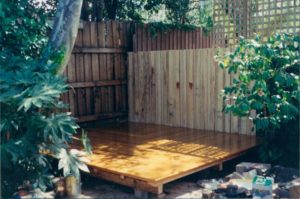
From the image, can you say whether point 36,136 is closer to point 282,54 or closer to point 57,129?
point 57,129

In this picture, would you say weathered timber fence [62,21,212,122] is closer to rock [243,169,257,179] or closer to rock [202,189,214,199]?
rock [243,169,257,179]

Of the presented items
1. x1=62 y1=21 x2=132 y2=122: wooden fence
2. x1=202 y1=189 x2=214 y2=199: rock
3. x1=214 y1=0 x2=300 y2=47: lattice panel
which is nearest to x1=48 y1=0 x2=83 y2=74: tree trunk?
x1=62 y1=21 x2=132 y2=122: wooden fence

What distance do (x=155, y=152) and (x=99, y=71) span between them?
296 centimetres

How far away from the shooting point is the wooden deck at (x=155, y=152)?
398cm

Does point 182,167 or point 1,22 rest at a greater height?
point 1,22

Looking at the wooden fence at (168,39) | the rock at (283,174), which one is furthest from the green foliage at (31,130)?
the wooden fence at (168,39)

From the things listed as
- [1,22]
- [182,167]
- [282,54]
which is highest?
[1,22]

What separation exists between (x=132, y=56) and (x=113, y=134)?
1.96 metres

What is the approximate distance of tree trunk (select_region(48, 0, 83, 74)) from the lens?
486 cm

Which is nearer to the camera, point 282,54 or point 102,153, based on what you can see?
point 282,54

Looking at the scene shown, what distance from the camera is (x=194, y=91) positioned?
6438mm

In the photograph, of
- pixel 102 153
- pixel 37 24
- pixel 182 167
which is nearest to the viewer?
pixel 182 167

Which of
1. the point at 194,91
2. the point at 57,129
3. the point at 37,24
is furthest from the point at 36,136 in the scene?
the point at 194,91

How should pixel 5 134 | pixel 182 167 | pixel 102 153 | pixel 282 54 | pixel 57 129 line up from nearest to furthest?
pixel 57 129 → pixel 5 134 → pixel 182 167 → pixel 282 54 → pixel 102 153
